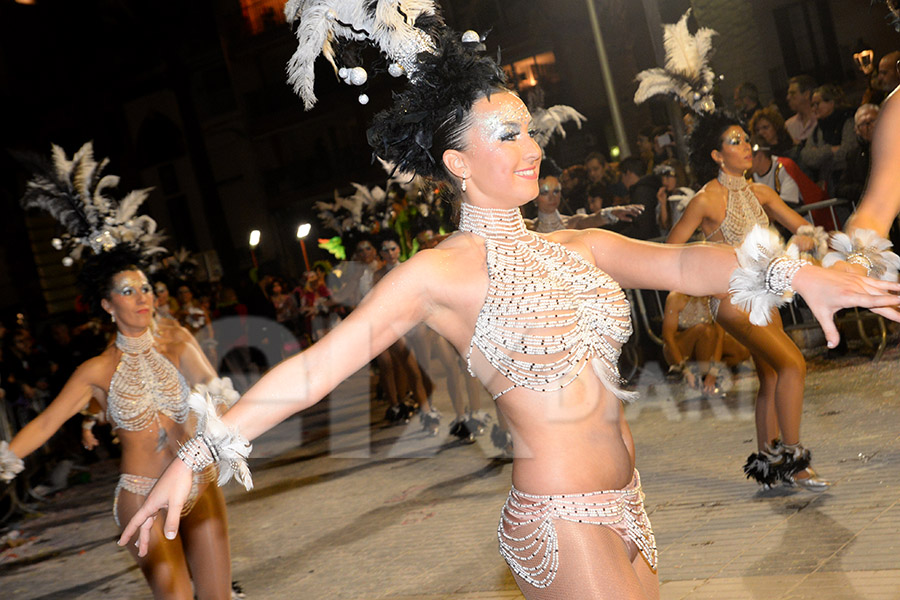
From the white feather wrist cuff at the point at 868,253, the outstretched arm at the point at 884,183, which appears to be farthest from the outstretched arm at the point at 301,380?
the outstretched arm at the point at 884,183

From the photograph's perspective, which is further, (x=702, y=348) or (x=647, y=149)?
(x=647, y=149)

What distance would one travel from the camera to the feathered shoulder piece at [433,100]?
258 centimetres

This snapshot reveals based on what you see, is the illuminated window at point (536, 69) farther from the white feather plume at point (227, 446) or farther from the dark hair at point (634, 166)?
the white feather plume at point (227, 446)

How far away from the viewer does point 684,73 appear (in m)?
7.16

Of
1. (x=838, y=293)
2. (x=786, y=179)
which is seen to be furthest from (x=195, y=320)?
(x=838, y=293)

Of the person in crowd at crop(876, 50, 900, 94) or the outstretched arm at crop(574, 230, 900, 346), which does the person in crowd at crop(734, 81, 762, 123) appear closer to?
the person in crowd at crop(876, 50, 900, 94)

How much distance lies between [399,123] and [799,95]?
7.14 metres

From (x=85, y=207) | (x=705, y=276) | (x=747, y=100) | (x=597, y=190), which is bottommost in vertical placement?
(x=705, y=276)

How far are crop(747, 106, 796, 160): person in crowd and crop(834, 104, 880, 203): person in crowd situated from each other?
0.77 meters

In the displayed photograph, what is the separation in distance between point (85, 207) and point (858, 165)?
21.2 feet

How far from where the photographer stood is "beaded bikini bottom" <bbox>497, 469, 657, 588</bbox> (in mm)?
2346

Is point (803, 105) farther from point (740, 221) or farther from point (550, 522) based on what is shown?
point (550, 522)

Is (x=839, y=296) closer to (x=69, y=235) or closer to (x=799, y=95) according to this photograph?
(x=69, y=235)

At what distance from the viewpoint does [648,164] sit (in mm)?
9938
